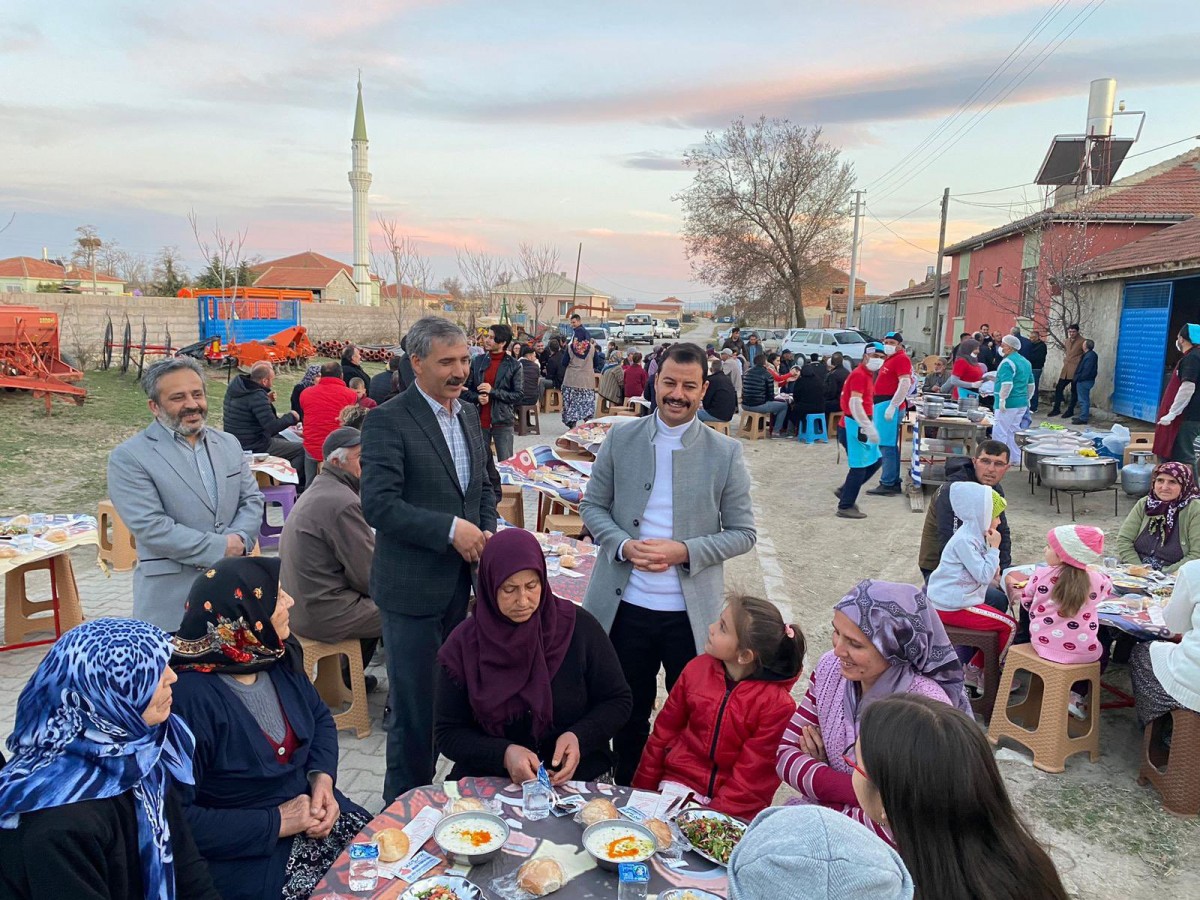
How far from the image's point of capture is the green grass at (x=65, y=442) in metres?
8.87

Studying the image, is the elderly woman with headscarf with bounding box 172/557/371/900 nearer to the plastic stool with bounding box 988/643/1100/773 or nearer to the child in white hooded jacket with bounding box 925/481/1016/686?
the plastic stool with bounding box 988/643/1100/773

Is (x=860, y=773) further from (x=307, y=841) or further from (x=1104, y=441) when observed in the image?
(x=1104, y=441)

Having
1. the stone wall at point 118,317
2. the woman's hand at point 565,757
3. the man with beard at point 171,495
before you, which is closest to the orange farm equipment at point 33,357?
the stone wall at point 118,317

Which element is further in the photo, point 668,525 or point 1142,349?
point 1142,349

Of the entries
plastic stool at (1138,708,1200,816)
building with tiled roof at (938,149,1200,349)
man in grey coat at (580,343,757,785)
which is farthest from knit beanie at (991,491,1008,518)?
building with tiled roof at (938,149,1200,349)

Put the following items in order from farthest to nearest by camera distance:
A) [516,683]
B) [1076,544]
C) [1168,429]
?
[1168,429] → [1076,544] → [516,683]

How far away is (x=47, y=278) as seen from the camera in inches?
2051

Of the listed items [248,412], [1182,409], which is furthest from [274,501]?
[1182,409]

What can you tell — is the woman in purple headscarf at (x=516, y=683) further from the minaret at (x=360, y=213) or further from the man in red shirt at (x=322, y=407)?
the minaret at (x=360, y=213)

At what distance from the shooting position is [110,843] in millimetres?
1748

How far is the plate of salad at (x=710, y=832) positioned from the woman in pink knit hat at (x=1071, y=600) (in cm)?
264

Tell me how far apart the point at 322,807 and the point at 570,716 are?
2.73ft

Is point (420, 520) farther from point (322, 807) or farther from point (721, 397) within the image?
point (721, 397)

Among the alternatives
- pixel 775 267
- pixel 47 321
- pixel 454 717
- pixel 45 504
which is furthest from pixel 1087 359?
pixel 775 267
